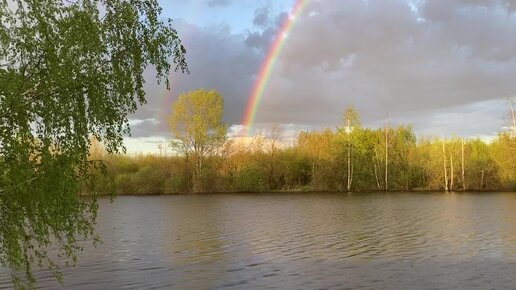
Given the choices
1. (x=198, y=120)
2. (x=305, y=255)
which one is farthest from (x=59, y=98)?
(x=198, y=120)

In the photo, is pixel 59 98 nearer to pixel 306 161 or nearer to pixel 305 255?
pixel 305 255

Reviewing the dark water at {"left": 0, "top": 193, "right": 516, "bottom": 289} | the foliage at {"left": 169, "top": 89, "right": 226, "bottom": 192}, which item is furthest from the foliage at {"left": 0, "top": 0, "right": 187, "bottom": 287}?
the foliage at {"left": 169, "top": 89, "right": 226, "bottom": 192}

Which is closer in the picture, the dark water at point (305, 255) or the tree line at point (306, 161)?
the dark water at point (305, 255)

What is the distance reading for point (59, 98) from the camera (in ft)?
29.2

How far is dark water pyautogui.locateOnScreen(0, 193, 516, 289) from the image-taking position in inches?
690

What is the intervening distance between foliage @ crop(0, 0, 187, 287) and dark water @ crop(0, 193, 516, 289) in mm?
8845

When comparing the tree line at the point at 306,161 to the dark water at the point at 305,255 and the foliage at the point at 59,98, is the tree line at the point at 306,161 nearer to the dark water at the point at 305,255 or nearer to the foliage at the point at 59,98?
the dark water at the point at 305,255

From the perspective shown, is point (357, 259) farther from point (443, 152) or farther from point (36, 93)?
point (443, 152)

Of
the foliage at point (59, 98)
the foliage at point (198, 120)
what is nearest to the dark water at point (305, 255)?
the foliage at point (59, 98)

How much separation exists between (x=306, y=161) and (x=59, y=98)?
87184mm

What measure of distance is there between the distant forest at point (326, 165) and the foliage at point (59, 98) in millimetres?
84324

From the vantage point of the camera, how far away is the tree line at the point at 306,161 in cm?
9112

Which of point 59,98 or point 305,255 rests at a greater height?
point 59,98

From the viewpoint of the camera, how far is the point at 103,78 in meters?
9.23
